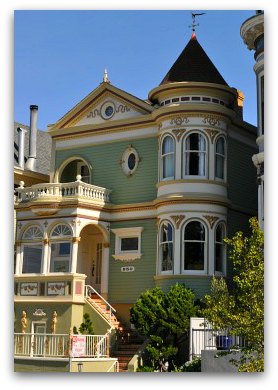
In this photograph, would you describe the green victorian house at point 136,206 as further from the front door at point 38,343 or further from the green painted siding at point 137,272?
the front door at point 38,343

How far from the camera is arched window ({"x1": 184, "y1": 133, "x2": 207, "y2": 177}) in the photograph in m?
14.6

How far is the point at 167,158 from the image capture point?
48.8 ft

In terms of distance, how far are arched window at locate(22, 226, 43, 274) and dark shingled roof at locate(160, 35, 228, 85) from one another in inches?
143

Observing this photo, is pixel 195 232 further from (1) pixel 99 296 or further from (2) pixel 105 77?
(2) pixel 105 77

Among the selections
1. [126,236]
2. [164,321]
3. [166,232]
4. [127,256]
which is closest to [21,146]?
[126,236]

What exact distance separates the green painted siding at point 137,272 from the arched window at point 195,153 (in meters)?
1.19

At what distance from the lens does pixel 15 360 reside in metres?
10.2

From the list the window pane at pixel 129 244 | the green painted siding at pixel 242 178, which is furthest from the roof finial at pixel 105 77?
the window pane at pixel 129 244

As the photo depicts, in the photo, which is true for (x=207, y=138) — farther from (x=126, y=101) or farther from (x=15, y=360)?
(x=15, y=360)

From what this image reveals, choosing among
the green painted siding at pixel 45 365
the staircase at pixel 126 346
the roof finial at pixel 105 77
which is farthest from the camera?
the staircase at pixel 126 346

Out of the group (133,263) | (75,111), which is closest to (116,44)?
(75,111)

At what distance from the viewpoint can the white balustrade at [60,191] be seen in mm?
15047

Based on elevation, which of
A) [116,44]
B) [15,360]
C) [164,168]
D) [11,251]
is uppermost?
[116,44]
